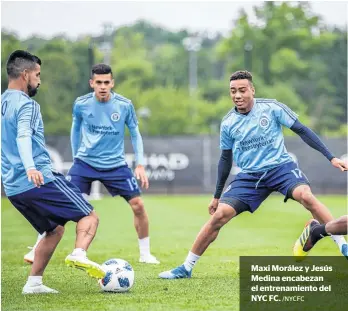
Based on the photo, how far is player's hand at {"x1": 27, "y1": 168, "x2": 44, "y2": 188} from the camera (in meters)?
8.04

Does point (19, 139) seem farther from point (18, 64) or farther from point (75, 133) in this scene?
point (75, 133)

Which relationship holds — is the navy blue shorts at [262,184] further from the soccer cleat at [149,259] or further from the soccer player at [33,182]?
the soccer cleat at [149,259]

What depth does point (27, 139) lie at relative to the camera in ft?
26.7

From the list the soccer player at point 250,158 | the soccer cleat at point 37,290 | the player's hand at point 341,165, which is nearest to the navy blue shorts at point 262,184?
the soccer player at point 250,158

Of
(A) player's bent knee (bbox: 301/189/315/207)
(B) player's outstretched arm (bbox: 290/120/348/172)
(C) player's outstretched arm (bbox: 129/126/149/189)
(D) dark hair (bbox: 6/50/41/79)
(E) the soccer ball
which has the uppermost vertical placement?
(D) dark hair (bbox: 6/50/41/79)

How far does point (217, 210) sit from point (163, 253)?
3.27 m

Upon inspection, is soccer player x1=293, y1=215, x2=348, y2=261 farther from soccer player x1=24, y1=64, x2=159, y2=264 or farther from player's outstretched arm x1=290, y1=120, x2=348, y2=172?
soccer player x1=24, y1=64, x2=159, y2=264

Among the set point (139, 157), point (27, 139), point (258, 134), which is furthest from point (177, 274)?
point (27, 139)

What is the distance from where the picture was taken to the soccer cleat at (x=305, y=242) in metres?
9.30

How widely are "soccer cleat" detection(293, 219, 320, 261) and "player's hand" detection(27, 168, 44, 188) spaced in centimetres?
283

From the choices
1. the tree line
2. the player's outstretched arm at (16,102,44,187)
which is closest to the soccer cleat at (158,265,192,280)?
the player's outstretched arm at (16,102,44,187)

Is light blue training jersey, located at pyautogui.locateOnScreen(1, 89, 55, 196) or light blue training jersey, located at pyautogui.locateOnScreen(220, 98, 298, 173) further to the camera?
light blue training jersey, located at pyautogui.locateOnScreen(220, 98, 298, 173)

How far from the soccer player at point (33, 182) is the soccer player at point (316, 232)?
2132 millimetres

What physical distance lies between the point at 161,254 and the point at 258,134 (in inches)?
133
